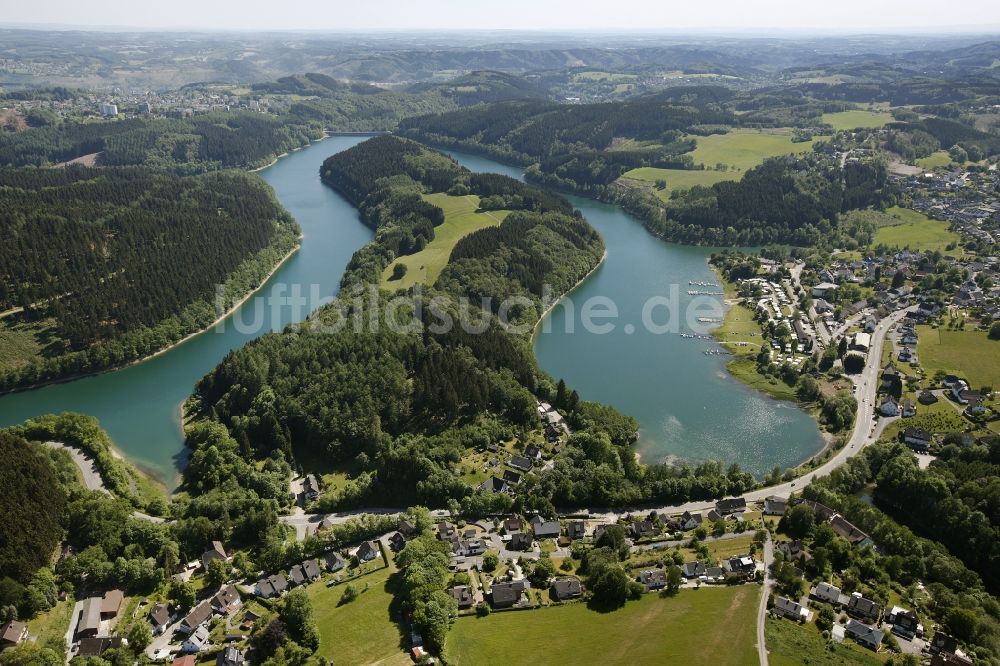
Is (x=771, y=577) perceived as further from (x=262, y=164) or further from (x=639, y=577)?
(x=262, y=164)

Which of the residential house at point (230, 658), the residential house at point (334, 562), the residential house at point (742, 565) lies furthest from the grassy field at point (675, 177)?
the residential house at point (230, 658)

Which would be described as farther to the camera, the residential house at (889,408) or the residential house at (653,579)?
the residential house at (889,408)

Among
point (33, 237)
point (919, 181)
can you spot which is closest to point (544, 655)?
point (33, 237)

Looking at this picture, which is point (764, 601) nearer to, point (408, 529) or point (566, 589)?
point (566, 589)

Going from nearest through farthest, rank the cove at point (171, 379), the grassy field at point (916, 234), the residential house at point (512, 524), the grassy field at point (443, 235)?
1. the residential house at point (512, 524)
2. the cove at point (171, 379)
3. the grassy field at point (443, 235)
4. the grassy field at point (916, 234)

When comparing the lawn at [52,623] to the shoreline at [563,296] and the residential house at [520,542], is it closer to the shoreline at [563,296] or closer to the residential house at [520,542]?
the residential house at [520,542]
